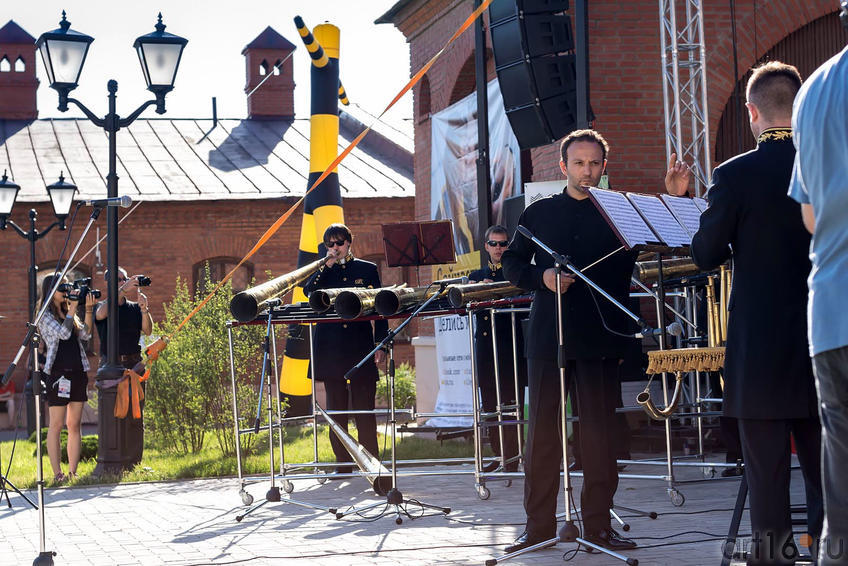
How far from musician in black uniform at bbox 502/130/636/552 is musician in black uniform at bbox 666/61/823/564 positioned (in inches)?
55.7

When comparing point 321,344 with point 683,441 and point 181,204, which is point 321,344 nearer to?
point 683,441

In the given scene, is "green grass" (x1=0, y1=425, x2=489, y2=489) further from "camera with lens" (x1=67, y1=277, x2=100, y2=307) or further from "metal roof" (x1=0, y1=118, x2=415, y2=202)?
"metal roof" (x1=0, y1=118, x2=415, y2=202)

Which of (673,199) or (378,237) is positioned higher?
(378,237)

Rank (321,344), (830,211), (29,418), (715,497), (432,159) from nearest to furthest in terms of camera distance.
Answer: (830,211), (715,497), (321,344), (432,159), (29,418)

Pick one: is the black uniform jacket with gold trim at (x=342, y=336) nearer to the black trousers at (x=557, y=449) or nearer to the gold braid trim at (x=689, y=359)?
the black trousers at (x=557, y=449)

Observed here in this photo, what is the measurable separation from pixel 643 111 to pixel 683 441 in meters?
3.60

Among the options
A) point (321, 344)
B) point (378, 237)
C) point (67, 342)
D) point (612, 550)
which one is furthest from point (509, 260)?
point (378, 237)

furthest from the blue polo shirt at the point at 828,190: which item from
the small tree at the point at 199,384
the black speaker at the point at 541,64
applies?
the small tree at the point at 199,384

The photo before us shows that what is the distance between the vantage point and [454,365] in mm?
12445

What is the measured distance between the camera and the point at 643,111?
12211 millimetres

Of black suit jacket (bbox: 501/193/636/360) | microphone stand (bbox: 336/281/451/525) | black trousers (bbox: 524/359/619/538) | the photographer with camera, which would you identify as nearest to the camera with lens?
the photographer with camera

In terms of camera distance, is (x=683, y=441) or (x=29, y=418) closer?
(x=683, y=441)

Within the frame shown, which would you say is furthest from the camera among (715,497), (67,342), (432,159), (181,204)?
(181,204)

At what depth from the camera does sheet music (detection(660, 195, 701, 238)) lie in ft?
18.4
